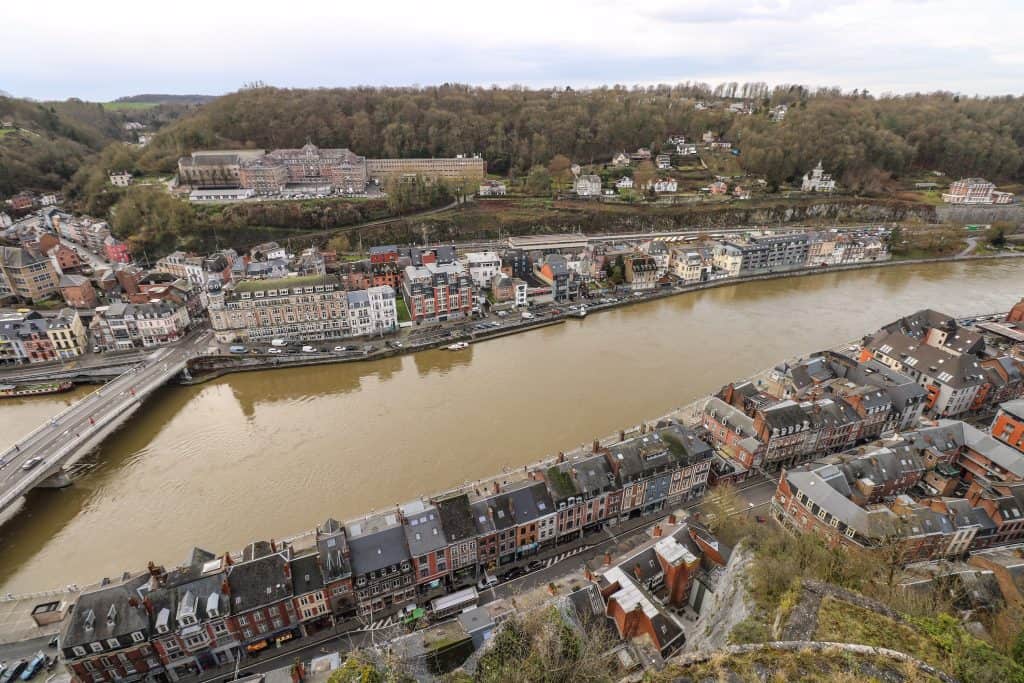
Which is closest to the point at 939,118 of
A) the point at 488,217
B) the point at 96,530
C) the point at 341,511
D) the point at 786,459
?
the point at 488,217

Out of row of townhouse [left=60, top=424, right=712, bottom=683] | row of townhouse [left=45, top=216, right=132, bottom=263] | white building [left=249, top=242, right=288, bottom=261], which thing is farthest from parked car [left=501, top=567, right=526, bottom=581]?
row of townhouse [left=45, top=216, right=132, bottom=263]

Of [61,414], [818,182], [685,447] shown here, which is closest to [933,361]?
[685,447]

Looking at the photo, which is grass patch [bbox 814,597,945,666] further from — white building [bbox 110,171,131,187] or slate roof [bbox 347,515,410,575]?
white building [bbox 110,171,131,187]

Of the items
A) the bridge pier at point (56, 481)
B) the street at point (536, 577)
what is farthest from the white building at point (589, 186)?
the bridge pier at point (56, 481)

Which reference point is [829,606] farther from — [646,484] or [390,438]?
[390,438]

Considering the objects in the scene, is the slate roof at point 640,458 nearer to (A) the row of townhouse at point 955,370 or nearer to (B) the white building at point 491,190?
(A) the row of townhouse at point 955,370

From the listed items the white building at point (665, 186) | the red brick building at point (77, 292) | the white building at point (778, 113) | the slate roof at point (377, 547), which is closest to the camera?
the slate roof at point (377, 547)
